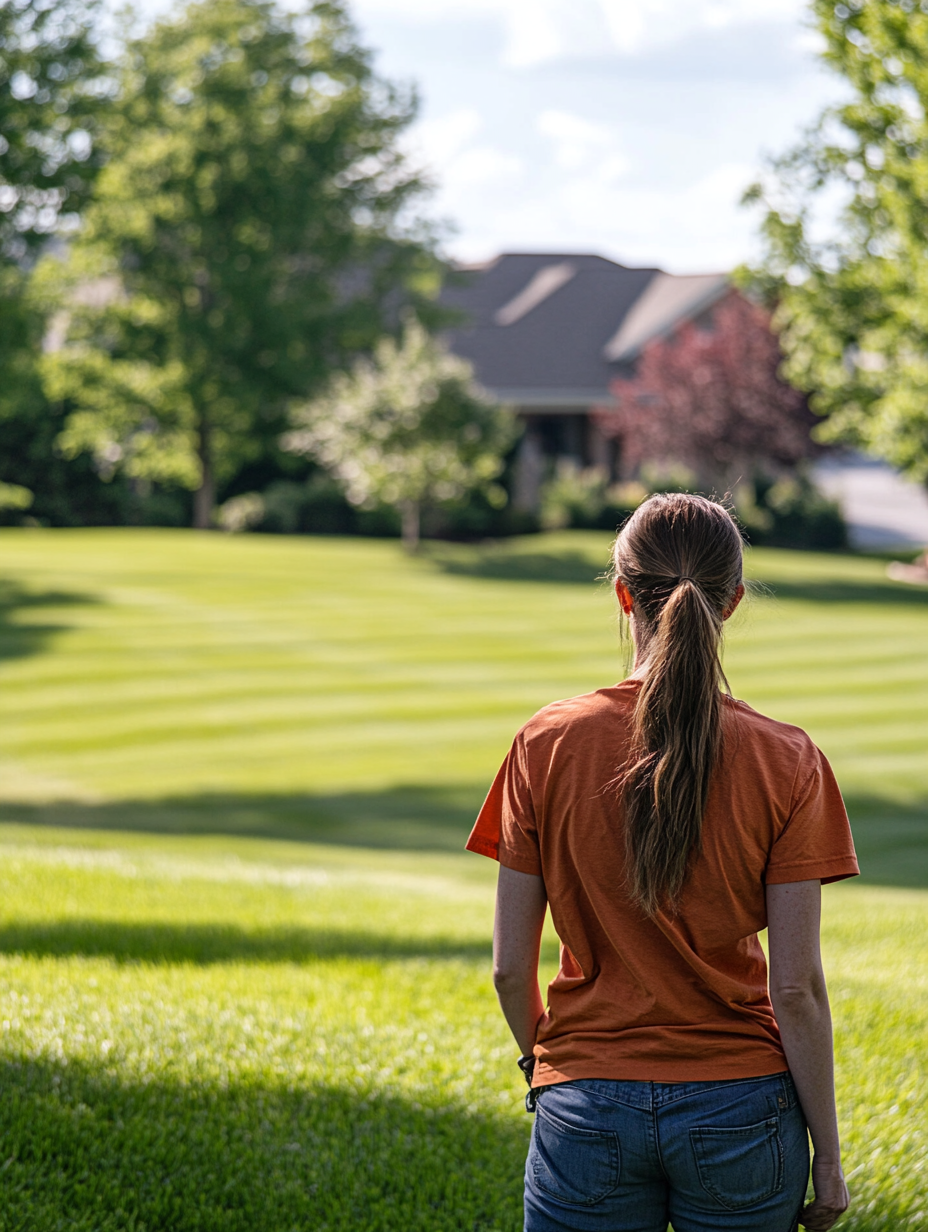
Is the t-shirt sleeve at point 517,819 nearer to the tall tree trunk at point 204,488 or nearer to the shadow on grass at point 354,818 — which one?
the shadow on grass at point 354,818

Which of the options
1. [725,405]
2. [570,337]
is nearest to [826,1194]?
[725,405]

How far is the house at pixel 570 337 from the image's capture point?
49.7 metres

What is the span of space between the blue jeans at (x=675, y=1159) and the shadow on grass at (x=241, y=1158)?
5.45ft

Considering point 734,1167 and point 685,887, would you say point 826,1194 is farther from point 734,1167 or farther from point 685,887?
point 685,887

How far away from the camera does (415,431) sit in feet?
112

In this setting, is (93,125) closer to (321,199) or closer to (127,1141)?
(127,1141)

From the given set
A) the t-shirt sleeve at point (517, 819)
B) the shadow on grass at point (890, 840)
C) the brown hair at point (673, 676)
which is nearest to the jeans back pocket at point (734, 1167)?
the brown hair at point (673, 676)

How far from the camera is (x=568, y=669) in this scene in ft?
68.9

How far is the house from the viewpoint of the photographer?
49688 mm

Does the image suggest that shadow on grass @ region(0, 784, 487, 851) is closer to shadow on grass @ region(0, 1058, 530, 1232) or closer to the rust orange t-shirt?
shadow on grass @ region(0, 1058, 530, 1232)

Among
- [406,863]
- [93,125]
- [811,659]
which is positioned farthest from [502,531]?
[406,863]

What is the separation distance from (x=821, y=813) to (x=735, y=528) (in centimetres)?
52

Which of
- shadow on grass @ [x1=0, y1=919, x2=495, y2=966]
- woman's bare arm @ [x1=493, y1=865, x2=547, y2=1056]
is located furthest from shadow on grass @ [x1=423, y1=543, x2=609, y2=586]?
woman's bare arm @ [x1=493, y1=865, x2=547, y2=1056]

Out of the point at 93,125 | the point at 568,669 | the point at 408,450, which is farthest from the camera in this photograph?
the point at 408,450
